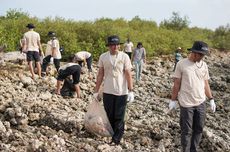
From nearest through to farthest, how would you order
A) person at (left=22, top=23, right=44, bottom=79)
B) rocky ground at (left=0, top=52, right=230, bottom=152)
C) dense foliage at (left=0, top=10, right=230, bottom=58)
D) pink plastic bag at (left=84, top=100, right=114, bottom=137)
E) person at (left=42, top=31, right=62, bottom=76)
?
rocky ground at (left=0, top=52, right=230, bottom=152)
pink plastic bag at (left=84, top=100, right=114, bottom=137)
person at (left=22, top=23, right=44, bottom=79)
person at (left=42, top=31, right=62, bottom=76)
dense foliage at (left=0, top=10, right=230, bottom=58)

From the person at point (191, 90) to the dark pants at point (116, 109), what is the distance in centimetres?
108

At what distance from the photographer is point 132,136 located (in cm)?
860

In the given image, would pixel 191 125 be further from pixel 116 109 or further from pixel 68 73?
pixel 68 73

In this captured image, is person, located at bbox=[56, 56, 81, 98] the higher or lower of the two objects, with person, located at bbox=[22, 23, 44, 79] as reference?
lower

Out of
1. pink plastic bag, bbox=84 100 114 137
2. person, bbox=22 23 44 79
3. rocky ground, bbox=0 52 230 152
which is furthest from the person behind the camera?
person, bbox=22 23 44 79

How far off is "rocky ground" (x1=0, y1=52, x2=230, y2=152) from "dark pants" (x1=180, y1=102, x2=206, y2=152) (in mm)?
1133

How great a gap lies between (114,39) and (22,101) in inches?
124

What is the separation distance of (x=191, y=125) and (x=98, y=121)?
5.77 ft

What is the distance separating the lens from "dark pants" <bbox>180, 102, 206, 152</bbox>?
22.4 feet

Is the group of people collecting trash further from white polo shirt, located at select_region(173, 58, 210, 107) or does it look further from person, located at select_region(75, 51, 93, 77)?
person, located at select_region(75, 51, 93, 77)

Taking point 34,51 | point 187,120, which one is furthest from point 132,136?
point 34,51

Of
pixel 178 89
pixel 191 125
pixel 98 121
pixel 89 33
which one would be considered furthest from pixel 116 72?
pixel 89 33

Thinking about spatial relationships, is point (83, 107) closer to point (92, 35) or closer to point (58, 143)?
point (58, 143)

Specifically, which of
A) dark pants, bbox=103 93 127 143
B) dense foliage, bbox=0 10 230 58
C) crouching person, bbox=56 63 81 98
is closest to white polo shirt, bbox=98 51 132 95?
dark pants, bbox=103 93 127 143
